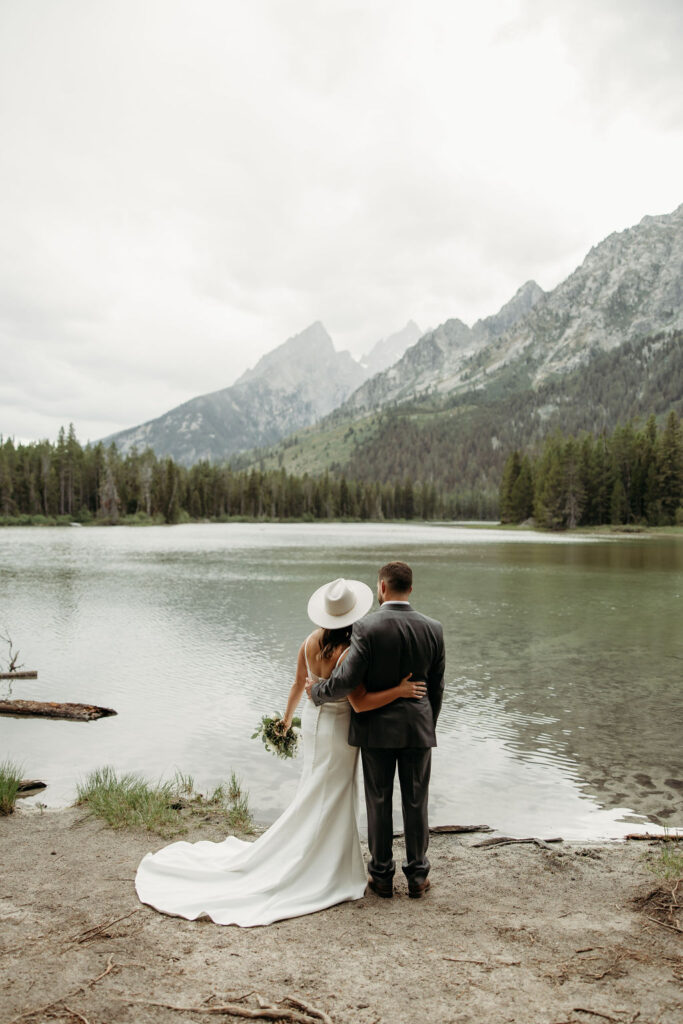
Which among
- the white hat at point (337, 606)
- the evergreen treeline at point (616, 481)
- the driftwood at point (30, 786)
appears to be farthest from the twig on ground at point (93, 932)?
the evergreen treeline at point (616, 481)

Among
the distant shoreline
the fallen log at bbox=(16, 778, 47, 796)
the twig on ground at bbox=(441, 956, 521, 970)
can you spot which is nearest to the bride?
the twig on ground at bbox=(441, 956, 521, 970)

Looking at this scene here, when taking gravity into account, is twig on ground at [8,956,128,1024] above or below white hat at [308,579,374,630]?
below

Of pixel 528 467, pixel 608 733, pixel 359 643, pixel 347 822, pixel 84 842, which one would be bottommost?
pixel 608 733

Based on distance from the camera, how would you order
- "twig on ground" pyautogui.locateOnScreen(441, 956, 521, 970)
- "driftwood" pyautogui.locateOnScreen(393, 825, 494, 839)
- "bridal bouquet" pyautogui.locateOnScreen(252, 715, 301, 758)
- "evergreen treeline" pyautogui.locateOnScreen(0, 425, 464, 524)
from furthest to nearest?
"evergreen treeline" pyautogui.locateOnScreen(0, 425, 464, 524) → "driftwood" pyautogui.locateOnScreen(393, 825, 494, 839) → "bridal bouquet" pyautogui.locateOnScreen(252, 715, 301, 758) → "twig on ground" pyautogui.locateOnScreen(441, 956, 521, 970)

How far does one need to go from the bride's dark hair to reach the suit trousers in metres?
0.93

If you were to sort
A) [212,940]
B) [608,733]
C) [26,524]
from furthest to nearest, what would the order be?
[26,524] → [608,733] → [212,940]

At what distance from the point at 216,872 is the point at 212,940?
1.02 metres

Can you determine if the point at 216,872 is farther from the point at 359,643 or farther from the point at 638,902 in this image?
the point at 638,902

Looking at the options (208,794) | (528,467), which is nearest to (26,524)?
(528,467)

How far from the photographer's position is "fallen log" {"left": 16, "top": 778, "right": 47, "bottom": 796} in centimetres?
900

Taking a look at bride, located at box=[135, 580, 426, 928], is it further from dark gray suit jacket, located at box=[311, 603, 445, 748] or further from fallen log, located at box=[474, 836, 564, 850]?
fallen log, located at box=[474, 836, 564, 850]

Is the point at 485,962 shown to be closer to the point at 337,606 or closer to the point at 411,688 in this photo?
the point at 411,688

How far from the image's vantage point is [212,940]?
484cm

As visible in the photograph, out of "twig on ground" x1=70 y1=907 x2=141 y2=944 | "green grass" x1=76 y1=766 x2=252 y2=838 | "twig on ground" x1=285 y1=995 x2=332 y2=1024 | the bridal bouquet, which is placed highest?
the bridal bouquet
